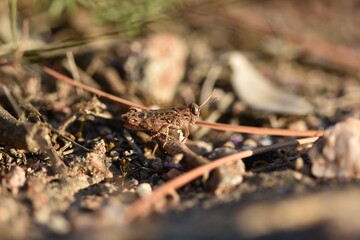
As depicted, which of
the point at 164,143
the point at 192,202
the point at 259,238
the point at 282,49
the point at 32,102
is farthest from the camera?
the point at 282,49

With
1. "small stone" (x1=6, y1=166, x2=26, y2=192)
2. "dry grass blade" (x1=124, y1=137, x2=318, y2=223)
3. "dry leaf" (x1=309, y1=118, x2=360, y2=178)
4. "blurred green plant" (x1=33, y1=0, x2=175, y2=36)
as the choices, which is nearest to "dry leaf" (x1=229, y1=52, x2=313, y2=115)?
"blurred green plant" (x1=33, y1=0, x2=175, y2=36)

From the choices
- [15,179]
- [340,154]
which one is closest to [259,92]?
[340,154]

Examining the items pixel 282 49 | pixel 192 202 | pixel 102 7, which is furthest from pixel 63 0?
pixel 192 202

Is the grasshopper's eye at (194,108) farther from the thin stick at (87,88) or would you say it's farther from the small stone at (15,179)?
the small stone at (15,179)

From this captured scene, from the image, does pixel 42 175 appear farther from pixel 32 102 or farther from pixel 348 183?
pixel 348 183

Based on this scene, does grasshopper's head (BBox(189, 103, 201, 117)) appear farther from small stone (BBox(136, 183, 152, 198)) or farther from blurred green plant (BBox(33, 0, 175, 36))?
blurred green plant (BBox(33, 0, 175, 36))

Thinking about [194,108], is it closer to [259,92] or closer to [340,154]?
[340,154]
